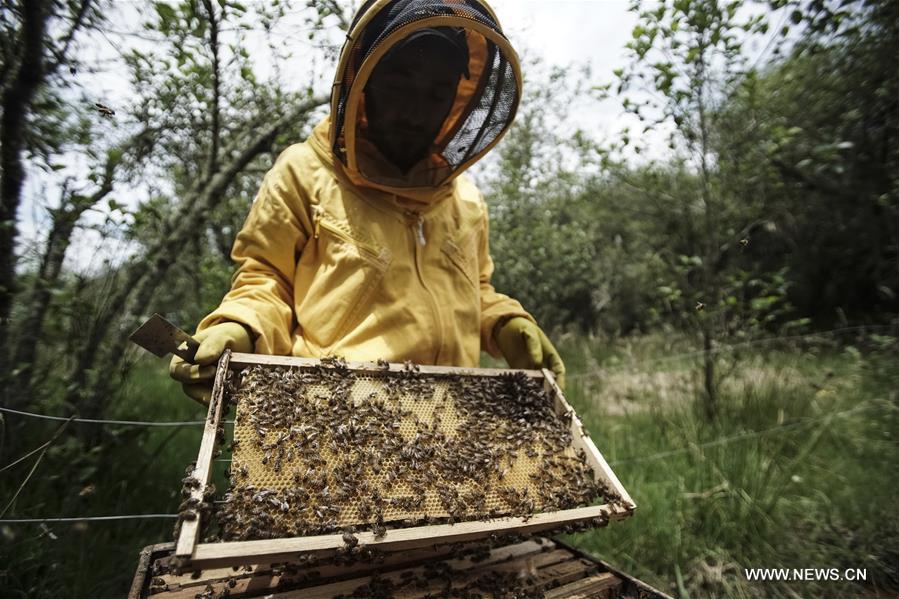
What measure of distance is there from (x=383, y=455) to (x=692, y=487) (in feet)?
11.2

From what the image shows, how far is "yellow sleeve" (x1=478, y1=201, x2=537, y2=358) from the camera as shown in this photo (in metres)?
2.96

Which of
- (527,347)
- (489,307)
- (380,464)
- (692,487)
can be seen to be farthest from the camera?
(692,487)

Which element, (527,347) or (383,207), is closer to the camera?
(383,207)

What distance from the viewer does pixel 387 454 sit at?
1.89 m

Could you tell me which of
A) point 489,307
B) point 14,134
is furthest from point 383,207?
point 14,134

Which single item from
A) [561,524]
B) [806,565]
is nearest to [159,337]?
[561,524]

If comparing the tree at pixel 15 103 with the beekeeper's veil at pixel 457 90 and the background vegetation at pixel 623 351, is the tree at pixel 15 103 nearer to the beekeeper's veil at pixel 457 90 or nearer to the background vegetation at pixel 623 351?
the background vegetation at pixel 623 351

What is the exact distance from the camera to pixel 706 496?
3.84m

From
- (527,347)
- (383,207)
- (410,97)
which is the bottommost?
(527,347)

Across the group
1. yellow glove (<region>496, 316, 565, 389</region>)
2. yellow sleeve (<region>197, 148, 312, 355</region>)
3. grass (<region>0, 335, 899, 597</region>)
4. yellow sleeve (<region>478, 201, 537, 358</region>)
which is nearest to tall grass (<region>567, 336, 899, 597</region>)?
grass (<region>0, 335, 899, 597</region>)

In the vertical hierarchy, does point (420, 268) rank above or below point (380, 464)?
above

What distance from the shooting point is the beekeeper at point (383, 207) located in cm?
222

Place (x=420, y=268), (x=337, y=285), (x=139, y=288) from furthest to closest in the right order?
(x=139, y=288) < (x=420, y=268) < (x=337, y=285)

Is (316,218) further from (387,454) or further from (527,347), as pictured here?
(527,347)
